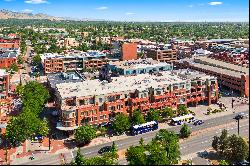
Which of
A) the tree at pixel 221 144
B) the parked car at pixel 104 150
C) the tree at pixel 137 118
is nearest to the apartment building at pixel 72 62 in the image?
the tree at pixel 137 118

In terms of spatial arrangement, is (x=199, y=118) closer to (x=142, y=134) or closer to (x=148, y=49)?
(x=142, y=134)

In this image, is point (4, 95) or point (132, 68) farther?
point (132, 68)

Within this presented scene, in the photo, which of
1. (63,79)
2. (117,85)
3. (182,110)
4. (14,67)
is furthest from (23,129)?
(14,67)

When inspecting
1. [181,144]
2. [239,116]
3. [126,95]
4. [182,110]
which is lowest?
[181,144]

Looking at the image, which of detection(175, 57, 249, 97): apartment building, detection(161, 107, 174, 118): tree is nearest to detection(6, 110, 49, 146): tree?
detection(161, 107, 174, 118): tree

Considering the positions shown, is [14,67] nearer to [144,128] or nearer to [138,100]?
[138,100]
